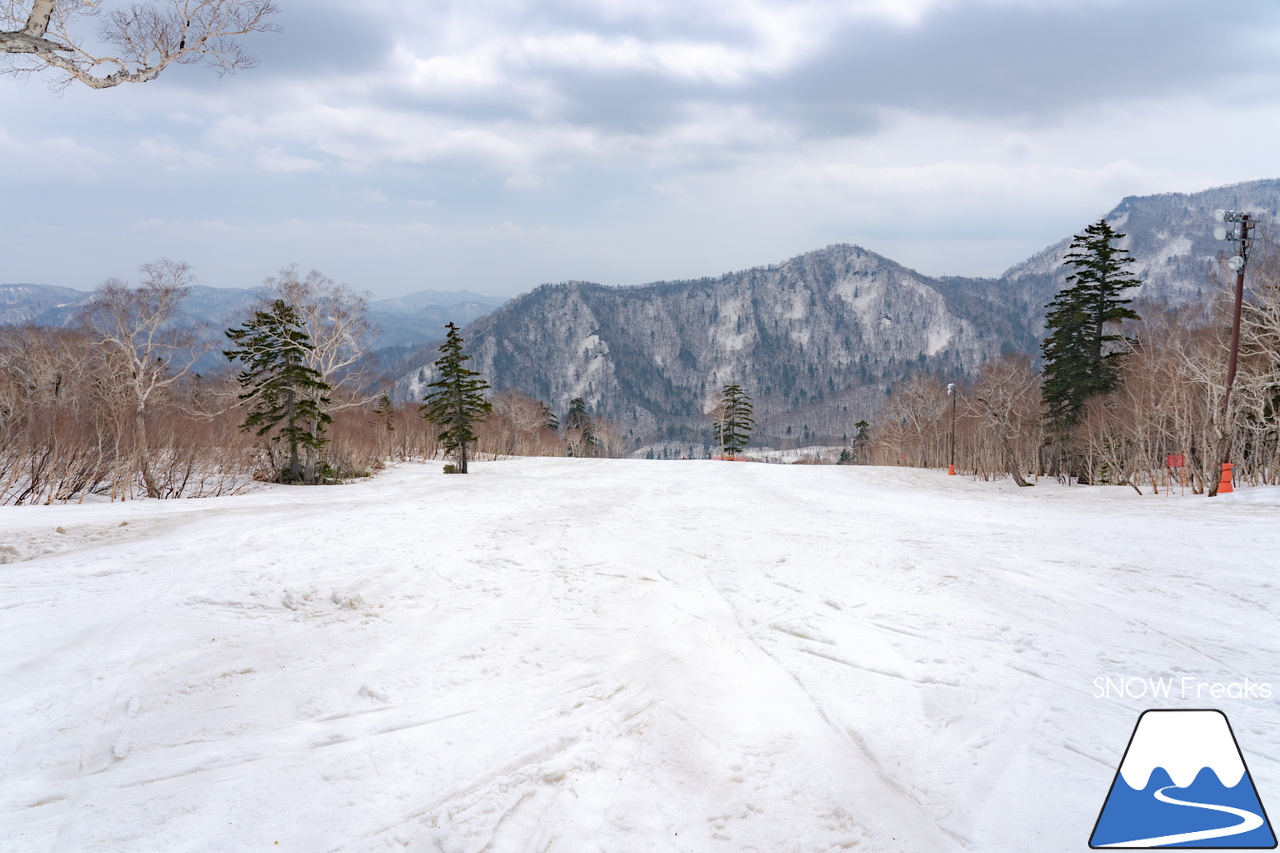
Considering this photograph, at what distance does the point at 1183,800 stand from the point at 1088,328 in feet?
99.1

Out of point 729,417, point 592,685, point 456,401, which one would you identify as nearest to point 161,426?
point 456,401

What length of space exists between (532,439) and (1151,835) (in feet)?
194

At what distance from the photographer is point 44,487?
12.8m

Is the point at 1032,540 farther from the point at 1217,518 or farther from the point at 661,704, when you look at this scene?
the point at 661,704

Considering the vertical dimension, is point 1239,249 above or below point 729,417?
above

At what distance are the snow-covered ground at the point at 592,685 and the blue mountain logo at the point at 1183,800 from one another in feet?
0.58

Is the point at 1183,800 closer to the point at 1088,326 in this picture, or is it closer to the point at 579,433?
the point at 1088,326

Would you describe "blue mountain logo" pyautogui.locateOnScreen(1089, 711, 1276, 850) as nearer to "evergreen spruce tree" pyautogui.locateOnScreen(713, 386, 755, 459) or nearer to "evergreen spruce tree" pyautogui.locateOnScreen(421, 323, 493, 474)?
"evergreen spruce tree" pyautogui.locateOnScreen(421, 323, 493, 474)

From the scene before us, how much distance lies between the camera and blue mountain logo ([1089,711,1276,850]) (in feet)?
8.31

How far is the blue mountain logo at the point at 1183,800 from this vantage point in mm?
2533

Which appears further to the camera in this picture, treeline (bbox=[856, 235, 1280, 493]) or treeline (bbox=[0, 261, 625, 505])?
treeline (bbox=[856, 235, 1280, 493])

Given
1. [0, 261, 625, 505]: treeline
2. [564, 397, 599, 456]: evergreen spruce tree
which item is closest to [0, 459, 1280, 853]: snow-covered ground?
[0, 261, 625, 505]: treeline

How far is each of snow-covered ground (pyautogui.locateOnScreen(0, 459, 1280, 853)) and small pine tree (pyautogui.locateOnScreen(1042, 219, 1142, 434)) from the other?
67.3ft
